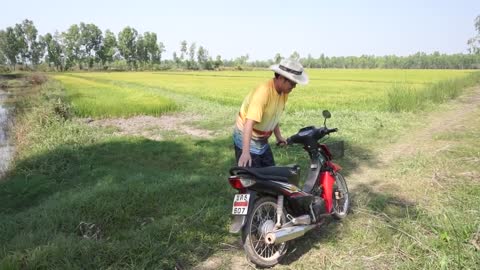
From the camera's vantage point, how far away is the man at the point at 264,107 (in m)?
3.14

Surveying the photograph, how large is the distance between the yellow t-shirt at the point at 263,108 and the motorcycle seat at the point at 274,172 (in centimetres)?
41

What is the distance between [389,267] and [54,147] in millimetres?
7496

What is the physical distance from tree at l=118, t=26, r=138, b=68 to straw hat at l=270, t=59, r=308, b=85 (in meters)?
87.8

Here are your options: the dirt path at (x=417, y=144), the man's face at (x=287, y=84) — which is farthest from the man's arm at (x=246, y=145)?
the dirt path at (x=417, y=144)

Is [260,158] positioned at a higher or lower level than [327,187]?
higher

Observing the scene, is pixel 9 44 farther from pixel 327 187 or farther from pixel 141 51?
pixel 327 187

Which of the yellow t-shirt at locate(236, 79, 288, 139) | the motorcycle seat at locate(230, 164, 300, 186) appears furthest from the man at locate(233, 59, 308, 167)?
the motorcycle seat at locate(230, 164, 300, 186)

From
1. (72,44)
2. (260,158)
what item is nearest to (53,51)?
(72,44)

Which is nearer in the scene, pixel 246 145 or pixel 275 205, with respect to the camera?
pixel 246 145

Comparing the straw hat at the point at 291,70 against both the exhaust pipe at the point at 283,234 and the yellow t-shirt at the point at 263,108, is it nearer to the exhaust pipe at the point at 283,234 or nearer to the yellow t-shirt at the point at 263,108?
the yellow t-shirt at the point at 263,108

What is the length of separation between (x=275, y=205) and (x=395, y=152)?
16.4 ft

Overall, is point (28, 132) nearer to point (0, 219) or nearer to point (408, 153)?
point (0, 219)

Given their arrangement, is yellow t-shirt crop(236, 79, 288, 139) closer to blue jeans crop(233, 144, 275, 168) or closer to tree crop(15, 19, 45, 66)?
blue jeans crop(233, 144, 275, 168)

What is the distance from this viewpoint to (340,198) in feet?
14.0
